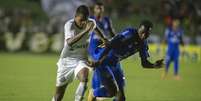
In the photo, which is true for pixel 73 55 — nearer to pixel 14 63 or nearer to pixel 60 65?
pixel 60 65

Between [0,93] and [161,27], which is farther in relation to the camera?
[161,27]

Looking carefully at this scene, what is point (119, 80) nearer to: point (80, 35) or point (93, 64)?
point (93, 64)

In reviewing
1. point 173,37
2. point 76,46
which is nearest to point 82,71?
point 76,46

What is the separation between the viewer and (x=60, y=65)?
13.7m

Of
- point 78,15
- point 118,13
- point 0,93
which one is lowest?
point 0,93

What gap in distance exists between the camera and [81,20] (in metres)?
13.2

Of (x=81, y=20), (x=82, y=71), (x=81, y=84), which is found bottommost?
(x=81, y=84)

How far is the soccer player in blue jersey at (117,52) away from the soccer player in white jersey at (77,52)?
276 millimetres

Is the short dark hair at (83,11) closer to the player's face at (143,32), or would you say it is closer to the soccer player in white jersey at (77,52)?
the soccer player in white jersey at (77,52)

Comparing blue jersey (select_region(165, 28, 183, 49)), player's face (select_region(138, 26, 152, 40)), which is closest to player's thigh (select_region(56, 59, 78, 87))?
player's face (select_region(138, 26, 152, 40))

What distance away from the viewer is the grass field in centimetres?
1808

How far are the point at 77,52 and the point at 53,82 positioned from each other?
8.82 m

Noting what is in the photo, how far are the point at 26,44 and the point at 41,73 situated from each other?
12.3m

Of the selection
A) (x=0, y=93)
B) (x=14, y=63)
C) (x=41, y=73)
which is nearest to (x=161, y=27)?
(x=14, y=63)
